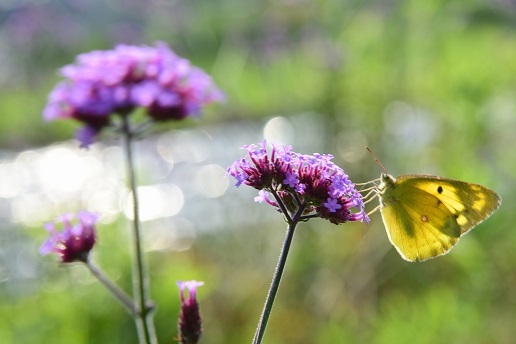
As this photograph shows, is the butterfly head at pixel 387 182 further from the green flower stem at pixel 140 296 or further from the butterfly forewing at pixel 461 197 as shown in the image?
the green flower stem at pixel 140 296

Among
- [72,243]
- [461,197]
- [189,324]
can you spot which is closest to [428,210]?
[461,197]

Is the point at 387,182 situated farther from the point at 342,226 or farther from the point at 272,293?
the point at 342,226

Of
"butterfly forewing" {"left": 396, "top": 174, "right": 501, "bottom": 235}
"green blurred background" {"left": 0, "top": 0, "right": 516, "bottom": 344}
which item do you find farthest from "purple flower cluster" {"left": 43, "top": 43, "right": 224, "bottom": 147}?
"green blurred background" {"left": 0, "top": 0, "right": 516, "bottom": 344}

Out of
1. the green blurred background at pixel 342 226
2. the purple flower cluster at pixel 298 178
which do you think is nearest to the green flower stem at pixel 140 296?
the purple flower cluster at pixel 298 178

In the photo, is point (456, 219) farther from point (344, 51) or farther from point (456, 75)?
point (344, 51)

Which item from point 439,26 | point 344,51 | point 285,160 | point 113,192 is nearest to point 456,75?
point 439,26

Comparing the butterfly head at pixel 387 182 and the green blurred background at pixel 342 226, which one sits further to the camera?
the green blurred background at pixel 342 226

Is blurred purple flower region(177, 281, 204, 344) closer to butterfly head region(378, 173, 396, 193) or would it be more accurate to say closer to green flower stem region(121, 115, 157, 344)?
green flower stem region(121, 115, 157, 344)
